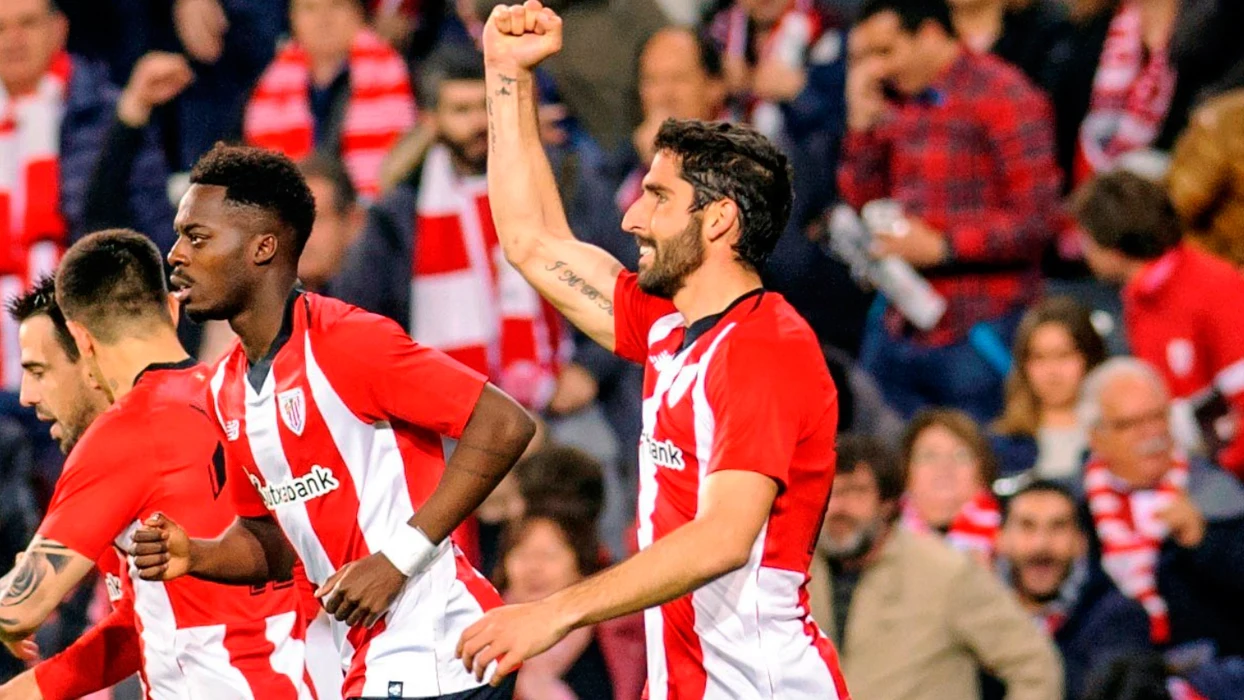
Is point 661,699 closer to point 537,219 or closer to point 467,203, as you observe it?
point 537,219

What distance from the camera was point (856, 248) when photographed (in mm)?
8586

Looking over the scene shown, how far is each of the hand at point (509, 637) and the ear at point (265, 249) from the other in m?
1.08

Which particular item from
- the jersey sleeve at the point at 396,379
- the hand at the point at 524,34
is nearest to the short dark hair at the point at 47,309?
the jersey sleeve at the point at 396,379

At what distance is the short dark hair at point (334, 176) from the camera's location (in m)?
8.75

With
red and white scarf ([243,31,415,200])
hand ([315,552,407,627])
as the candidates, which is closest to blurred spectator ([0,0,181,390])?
red and white scarf ([243,31,415,200])

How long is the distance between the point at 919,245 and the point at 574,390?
142 centimetres

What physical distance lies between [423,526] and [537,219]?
1.05m

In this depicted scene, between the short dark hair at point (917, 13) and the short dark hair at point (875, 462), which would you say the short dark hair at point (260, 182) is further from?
the short dark hair at point (917, 13)

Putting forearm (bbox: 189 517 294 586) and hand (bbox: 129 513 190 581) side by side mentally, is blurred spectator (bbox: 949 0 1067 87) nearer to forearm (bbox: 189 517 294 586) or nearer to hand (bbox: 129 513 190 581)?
forearm (bbox: 189 517 294 586)

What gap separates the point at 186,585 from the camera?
4.93m

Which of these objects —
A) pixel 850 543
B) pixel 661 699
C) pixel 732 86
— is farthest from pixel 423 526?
pixel 732 86

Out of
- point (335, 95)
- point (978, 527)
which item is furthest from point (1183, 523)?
point (335, 95)

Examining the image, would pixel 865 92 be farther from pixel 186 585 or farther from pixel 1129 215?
pixel 186 585

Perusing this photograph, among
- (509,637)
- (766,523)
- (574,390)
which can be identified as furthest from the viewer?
(574,390)
